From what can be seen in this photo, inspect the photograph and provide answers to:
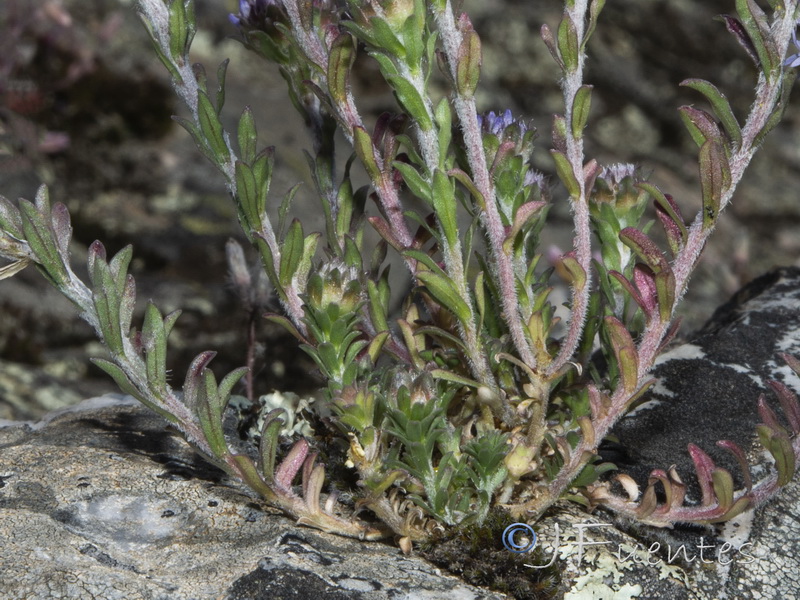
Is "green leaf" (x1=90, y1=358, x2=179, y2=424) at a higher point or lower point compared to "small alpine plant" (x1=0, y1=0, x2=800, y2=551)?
lower

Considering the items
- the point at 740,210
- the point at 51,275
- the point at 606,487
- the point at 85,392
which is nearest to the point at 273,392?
the point at 51,275

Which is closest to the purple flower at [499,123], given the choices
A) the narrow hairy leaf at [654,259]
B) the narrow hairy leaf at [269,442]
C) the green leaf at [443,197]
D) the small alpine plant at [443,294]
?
the small alpine plant at [443,294]

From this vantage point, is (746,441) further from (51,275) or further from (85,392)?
(85,392)

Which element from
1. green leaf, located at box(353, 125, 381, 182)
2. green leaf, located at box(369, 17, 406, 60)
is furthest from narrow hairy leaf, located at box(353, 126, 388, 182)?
green leaf, located at box(369, 17, 406, 60)

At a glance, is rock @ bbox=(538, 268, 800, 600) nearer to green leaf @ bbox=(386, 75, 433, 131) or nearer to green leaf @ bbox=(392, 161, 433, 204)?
green leaf @ bbox=(392, 161, 433, 204)

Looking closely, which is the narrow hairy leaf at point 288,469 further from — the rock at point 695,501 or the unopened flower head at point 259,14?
the unopened flower head at point 259,14
